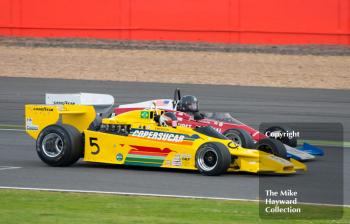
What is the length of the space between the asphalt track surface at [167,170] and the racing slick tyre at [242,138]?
1.12 metres

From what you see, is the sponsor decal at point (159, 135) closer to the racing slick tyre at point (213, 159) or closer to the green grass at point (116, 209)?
the racing slick tyre at point (213, 159)

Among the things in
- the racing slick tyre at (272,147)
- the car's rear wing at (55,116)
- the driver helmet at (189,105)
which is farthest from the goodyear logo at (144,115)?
the racing slick tyre at (272,147)

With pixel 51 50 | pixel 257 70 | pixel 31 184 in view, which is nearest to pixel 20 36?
pixel 51 50

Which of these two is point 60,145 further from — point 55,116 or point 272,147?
point 272,147

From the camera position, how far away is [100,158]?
16906mm

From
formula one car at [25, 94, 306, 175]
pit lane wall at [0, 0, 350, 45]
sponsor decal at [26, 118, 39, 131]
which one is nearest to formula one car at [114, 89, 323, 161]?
formula one car at [25, 94, 306, 175]

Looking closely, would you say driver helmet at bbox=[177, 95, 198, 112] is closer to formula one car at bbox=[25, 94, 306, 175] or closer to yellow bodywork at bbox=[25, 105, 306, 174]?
formula one car at bbox=[25, 94, 306, 175]

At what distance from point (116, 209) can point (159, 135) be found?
367 cm

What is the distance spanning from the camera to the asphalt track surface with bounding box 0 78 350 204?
15.1 metres

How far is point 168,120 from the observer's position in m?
16.9

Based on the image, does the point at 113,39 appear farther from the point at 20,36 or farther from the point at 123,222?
the point at 123,222

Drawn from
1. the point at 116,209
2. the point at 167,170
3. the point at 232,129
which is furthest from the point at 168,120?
the point at 116,209

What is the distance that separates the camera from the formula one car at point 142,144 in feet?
52.2

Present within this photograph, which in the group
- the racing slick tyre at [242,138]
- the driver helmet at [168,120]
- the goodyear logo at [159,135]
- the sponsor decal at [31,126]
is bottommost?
the racing slick tyre at [242,138]
